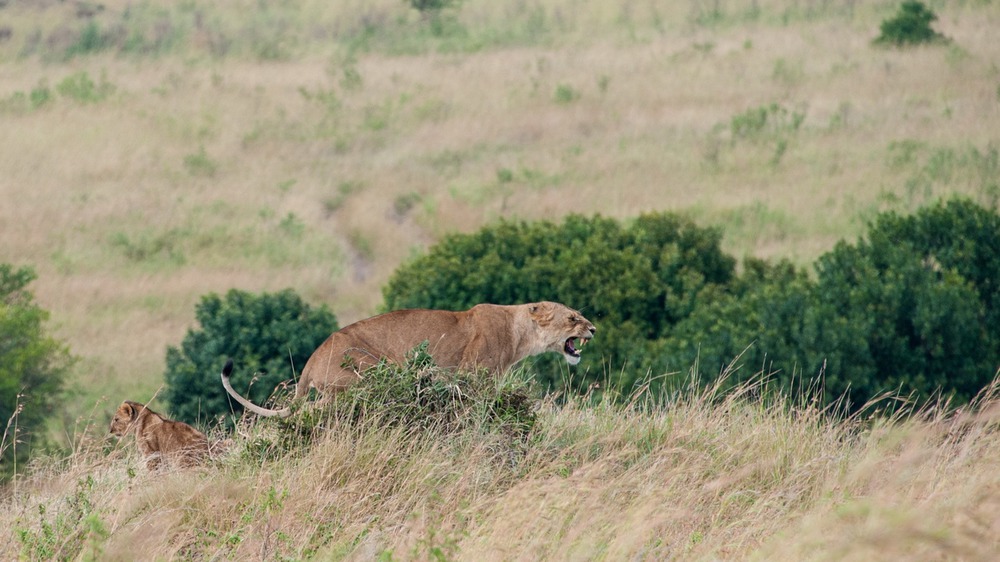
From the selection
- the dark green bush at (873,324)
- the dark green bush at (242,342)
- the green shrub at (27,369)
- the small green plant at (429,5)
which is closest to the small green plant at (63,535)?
the dark green bush at (242,342)

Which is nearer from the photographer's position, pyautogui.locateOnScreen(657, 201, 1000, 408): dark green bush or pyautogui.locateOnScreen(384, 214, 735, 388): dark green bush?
pyautogui.locateOnScreen(657, 201, 1000, 408): dark green bush

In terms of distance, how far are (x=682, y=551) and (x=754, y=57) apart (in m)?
57.6

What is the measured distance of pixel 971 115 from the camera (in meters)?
53.5

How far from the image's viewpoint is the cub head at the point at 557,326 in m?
10.3

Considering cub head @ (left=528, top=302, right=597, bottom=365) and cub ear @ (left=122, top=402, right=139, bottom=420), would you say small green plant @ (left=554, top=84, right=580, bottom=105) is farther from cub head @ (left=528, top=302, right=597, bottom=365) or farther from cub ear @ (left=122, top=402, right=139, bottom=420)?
cub ear @ (left=122, top=402, right=139, bottom=420)

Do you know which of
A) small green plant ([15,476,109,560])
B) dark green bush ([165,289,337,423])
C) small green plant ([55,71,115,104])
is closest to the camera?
small green plant ([15,476,109,560])

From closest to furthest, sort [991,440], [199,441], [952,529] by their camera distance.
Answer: [952,529] → [991,440] → [199,441]

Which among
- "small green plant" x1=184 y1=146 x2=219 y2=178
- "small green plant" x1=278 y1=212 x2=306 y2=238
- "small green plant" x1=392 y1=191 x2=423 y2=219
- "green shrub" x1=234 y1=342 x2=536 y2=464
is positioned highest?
"green shrub" x1=234 y1=342 x2=536 y2=464

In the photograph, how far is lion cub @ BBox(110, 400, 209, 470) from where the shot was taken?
865cm

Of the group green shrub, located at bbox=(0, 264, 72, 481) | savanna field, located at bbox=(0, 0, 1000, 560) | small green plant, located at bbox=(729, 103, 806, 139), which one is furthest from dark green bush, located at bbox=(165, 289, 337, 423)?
small green plant, located at bbox=(729, 103, 806, 139)

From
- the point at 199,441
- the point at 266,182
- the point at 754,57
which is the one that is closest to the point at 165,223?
the point at 266,182

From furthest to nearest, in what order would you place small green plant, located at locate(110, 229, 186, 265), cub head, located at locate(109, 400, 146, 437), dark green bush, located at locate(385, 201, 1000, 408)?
small green plant, located at locate(110, 229, 186, 265) < dark green bush, located at locate(385, 201, 1000, 408) < cub head, located at locate(109, 400, 146, 437)

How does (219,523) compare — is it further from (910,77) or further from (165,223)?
(910,77)

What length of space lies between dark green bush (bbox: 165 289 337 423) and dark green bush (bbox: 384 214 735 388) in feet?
13.6
